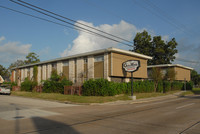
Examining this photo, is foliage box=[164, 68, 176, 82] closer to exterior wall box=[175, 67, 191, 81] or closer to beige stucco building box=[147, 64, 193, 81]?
beige stucco building box=[147, 64, 193, 81]

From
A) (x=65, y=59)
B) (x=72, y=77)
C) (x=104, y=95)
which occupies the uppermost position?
(x=65, y=59)

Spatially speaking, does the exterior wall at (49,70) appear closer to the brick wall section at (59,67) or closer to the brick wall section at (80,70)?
the brick wall section at (59,67)

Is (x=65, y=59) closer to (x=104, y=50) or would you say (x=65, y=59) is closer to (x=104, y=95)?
(x=104, y=50)

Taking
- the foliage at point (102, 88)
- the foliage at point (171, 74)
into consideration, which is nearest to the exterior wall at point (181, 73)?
the foliage at point (171, 74)

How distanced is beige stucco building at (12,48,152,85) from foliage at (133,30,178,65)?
23.6 m

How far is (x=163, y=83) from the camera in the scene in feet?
117

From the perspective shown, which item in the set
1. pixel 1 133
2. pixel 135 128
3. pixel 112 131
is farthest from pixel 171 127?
pixel 1 133

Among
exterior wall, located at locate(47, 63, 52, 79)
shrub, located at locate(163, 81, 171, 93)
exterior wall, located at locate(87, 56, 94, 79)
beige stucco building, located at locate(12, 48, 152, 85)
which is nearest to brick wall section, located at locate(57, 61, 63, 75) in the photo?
beige stucco building, located at locate(12, 48, 152, 85)

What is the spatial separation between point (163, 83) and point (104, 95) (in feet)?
58.5

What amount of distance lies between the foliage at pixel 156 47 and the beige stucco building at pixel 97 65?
23.6 metres

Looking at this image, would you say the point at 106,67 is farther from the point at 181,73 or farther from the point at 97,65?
the point at 181,73

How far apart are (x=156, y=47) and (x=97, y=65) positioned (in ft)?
110

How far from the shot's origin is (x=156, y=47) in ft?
184

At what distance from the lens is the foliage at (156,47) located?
2180 inches
